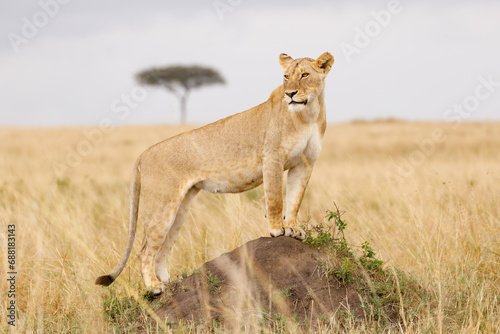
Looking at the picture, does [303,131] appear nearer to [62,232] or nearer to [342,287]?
[342,287]

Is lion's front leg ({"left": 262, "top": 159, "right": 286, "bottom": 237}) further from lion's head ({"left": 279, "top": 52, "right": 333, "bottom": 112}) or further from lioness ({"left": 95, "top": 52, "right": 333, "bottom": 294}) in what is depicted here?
lion's head ({"left": 279, "top": 52, "right": 333, "bottom": 112})

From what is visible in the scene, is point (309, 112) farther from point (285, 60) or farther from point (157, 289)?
point (157, 289)

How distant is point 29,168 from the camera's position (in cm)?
1811

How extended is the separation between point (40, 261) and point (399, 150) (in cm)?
1933

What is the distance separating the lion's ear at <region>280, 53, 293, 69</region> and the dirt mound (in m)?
1.65

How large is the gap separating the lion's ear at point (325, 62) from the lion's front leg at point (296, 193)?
933mm

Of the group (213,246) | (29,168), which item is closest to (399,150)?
(29,168)

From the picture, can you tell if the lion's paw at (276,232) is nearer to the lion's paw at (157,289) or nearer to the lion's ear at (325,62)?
the lion's paw at (157,289)

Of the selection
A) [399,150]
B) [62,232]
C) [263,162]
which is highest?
[263,162]

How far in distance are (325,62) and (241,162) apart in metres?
1.22

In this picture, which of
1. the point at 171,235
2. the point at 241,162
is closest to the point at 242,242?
the point at 171,235

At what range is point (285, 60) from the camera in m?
5.43

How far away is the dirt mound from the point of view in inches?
200

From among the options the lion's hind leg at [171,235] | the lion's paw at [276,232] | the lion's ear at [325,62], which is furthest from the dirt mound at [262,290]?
the lion's ear at [325,62]
